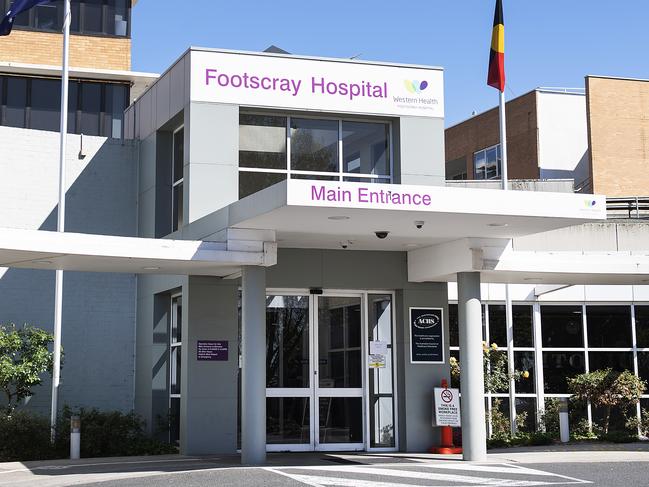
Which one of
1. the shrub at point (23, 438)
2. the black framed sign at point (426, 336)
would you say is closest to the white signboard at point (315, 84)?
the black framed sign at point (426, 336)

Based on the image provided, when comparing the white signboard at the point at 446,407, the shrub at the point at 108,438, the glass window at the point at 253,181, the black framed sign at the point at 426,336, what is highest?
the glass window at the point at 253,181

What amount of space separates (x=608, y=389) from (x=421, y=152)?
6845 millimetres

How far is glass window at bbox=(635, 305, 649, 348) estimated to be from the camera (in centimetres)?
2239

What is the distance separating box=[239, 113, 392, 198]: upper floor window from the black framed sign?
8.28 feet

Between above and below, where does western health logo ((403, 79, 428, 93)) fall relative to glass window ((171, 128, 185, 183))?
above

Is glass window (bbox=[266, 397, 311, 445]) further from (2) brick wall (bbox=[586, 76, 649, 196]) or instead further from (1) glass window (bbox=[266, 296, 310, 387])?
(2) brick wall (bbox=[586, 76, 649, 196])

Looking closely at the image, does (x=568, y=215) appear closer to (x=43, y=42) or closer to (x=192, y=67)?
(x=192, y=67)

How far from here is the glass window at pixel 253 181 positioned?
17922 millimetres

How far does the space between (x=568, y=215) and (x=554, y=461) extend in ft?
12.6

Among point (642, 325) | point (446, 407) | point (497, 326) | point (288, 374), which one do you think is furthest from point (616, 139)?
point (288, 374)

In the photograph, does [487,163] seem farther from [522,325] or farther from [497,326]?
[497,326]

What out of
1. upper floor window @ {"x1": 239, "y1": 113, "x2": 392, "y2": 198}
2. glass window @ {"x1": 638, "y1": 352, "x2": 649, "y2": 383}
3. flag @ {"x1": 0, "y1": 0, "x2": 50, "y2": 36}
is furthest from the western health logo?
glass window @ {"x1": 638, "y1": 352, "x2": 649, "y2": 383}

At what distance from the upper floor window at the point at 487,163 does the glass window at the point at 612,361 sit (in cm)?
1886

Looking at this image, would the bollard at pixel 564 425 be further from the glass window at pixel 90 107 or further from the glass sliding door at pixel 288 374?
the glass window at pixel 90 107
